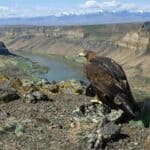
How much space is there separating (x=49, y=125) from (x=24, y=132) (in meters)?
1.09

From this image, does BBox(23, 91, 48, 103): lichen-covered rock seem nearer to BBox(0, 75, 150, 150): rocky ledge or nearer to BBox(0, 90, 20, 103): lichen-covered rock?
BBox(0, 75, 150, 150): rocky ledge

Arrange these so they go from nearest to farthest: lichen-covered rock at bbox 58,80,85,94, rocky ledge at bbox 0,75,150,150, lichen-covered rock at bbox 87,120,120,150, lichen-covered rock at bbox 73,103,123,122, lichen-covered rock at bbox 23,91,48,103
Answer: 1. lichen-covered rock at bbox 87,120,120,150
2. rocky ledge at bbox 0,75,150,150
3. lichen-covered rock at bbox 73,103,123,122
4. lichen-covered rock at bbox 23,91,48,103
5. lichen-covered rock at bbox 58,80,85,94

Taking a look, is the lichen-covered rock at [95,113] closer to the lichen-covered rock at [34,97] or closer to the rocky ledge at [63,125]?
the rocky ledge at [63,125]

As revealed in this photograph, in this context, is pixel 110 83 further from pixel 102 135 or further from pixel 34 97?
pixel 34 97

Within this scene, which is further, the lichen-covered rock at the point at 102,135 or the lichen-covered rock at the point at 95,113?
the lichen-covered rock at the point at 95,113

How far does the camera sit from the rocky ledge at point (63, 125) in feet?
49.9

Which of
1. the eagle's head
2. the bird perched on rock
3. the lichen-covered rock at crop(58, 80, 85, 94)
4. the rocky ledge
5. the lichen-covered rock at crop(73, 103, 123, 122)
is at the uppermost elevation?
the eagle's head

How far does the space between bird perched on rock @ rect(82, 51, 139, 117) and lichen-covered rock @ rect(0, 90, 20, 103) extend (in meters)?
3.66

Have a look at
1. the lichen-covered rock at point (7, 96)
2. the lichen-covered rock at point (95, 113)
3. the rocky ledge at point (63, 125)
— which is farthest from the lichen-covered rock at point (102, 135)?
the lichen-covered rock at point (7, 96)

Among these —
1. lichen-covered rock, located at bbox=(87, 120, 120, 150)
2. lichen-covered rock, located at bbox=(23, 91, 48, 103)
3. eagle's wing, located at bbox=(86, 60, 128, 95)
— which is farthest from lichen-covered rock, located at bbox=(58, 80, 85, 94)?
lichen-covered rock, located at bbox=(87, 120, 120, 150)

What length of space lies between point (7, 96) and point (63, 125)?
13.6ft

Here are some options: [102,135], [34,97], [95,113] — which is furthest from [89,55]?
[102,135]

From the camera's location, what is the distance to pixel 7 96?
20531 mm

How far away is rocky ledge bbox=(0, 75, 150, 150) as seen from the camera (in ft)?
49.9
